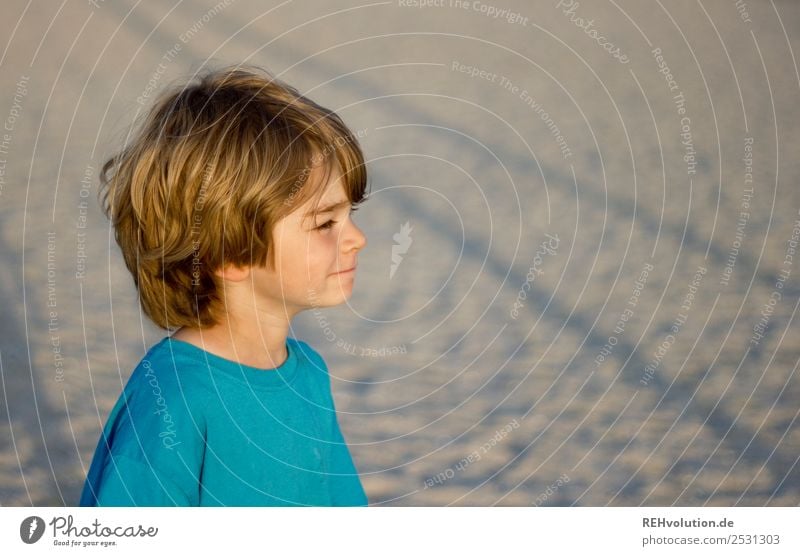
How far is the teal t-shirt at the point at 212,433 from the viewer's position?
3.12 feet

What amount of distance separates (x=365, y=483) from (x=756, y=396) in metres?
0.56

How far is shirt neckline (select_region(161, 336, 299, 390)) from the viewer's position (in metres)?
0.99

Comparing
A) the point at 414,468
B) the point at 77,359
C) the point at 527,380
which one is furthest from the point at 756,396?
the point at 77,359

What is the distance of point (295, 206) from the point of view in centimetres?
103

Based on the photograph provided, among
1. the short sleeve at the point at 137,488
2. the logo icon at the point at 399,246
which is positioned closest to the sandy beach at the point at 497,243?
the logo icon at the point at 399,246

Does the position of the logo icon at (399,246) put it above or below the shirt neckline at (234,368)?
above

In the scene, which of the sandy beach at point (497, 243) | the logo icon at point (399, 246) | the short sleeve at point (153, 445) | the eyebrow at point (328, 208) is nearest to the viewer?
the short sleeve at point (153, 445)

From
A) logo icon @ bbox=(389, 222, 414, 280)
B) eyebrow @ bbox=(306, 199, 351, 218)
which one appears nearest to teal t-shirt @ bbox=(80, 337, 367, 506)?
eyebrow @ bbox=(306, 199, 351, 218)
